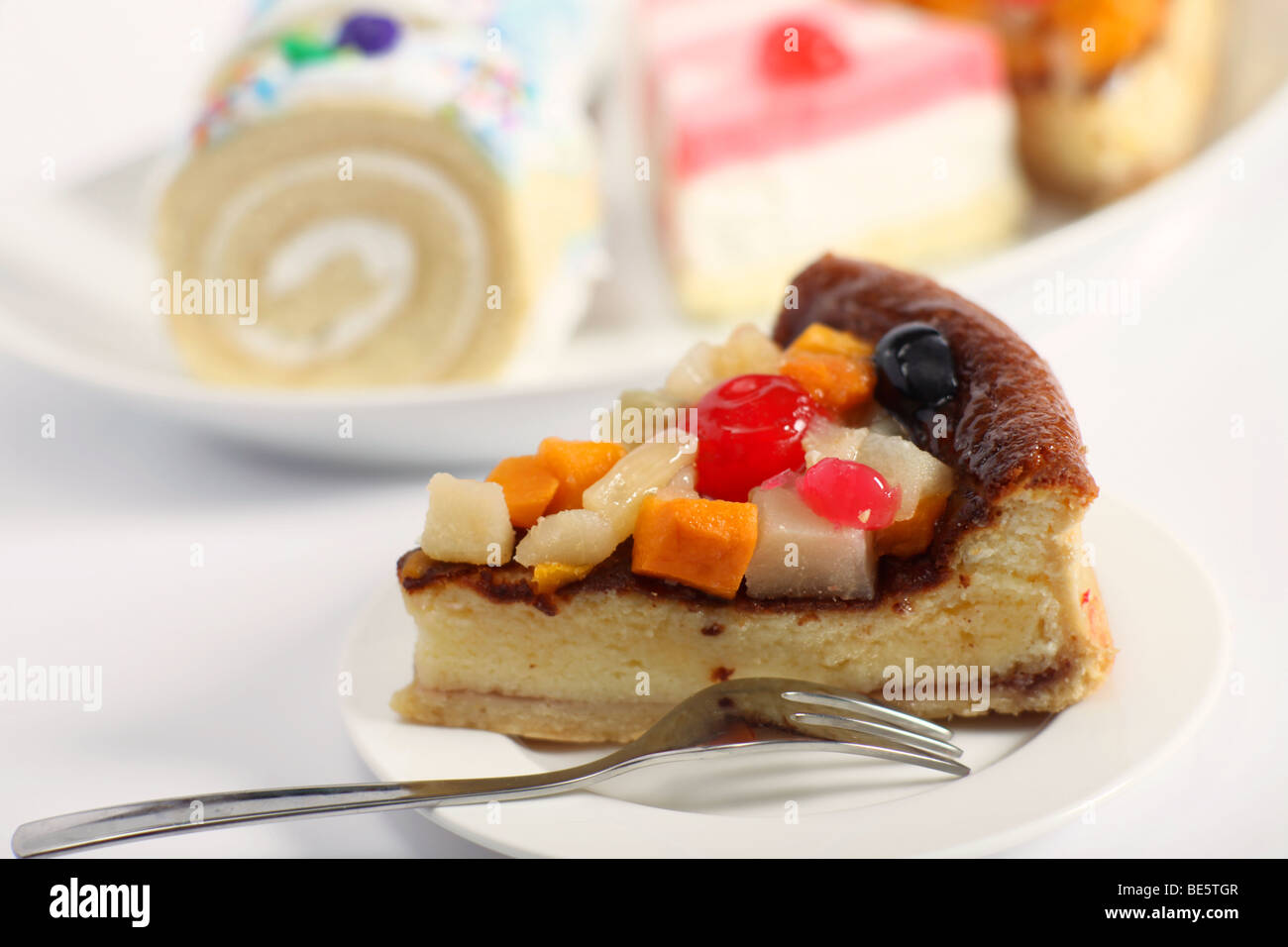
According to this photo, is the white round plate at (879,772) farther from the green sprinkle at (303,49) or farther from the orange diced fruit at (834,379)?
the green sprinkle at (303,49)

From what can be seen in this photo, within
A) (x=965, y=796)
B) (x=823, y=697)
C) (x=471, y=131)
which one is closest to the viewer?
(x=965, y=796)

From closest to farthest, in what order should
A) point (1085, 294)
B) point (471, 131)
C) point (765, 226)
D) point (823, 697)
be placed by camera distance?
point (823, 697)
point (471, 131)
point (1085, 294)
point (765, 226)

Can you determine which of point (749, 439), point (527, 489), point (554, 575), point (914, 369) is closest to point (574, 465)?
point (527, 489)

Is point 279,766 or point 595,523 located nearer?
point 595,523

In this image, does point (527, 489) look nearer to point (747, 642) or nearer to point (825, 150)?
point (747, 642)

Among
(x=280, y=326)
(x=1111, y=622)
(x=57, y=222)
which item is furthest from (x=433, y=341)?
(x=1111, y=622)

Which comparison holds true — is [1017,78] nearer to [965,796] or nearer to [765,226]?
[765,226]

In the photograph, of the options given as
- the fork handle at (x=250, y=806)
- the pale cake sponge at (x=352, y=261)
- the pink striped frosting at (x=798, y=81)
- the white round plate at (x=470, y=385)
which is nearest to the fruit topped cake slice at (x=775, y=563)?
the fork handle at (x=250, y=806)
